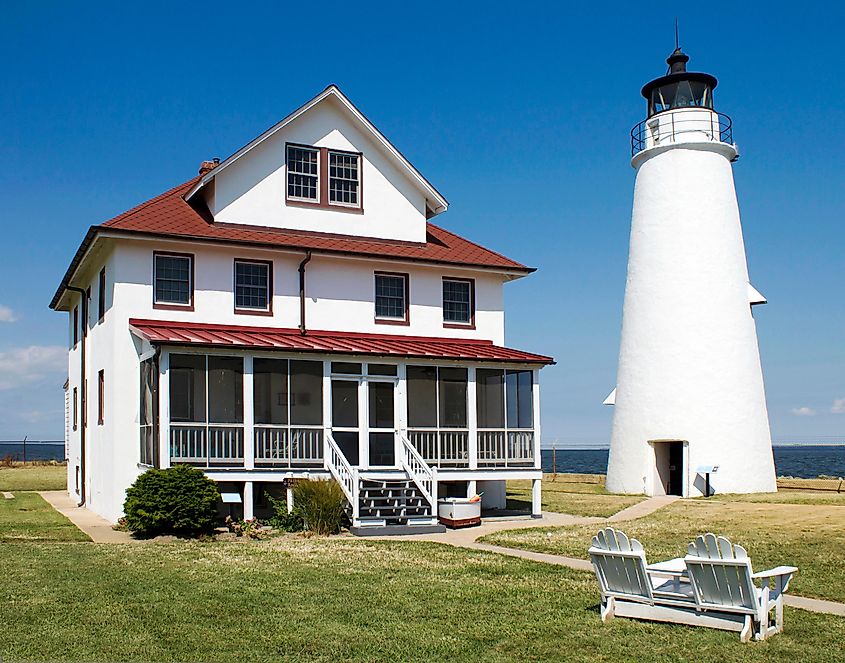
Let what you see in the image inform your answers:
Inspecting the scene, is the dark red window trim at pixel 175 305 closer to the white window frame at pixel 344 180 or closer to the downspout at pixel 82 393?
the white window frame at pixel 344 180

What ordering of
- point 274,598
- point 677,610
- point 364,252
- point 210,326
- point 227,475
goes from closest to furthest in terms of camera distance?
1. point 677,610
2. point 274,598
3. point 227,475
4. point 210,326
5. point 364,252

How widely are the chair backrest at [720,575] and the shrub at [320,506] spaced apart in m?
10.7

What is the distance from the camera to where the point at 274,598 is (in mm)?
12031

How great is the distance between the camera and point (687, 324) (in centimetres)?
2970

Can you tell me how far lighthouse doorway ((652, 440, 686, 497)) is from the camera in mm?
30469

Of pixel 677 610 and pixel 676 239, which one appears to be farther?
pixel 676 239

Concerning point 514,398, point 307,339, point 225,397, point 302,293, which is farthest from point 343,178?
point 514,398

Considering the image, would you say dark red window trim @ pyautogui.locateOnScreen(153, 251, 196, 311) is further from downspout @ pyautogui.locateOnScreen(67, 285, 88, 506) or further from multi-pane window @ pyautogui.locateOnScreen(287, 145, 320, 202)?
downspout @ pyautogui.locateOnScreen(67, 285, 88, 506)

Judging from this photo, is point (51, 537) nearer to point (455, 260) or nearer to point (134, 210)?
point (134, 210)

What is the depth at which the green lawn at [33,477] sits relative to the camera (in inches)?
1404

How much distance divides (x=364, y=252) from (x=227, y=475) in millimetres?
6933

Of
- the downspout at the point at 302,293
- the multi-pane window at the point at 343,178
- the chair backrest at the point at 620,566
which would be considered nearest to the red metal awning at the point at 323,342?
the downspout at the point at 302,293

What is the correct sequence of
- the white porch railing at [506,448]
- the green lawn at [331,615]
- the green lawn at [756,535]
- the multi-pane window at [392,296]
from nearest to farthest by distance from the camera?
the green lawn at [331,615]
the green lawn at [756,535]
the white porch railing at [506,448]
the multi-pane window at [392,296]

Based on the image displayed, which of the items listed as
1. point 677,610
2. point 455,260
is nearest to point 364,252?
point 455,260
